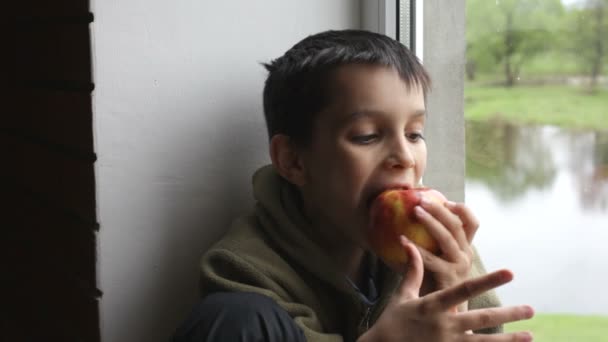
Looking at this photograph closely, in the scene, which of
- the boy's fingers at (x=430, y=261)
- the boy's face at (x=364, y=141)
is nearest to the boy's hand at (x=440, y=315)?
the boy's fingers at (x=430, y=261)

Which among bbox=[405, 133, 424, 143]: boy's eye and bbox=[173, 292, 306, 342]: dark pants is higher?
bbox=[405, 133, 424, 143]: boy's eye

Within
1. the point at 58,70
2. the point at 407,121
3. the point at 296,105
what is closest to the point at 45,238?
the point at 58,70

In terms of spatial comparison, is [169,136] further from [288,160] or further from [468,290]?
[468,290]

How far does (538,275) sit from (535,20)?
0.42m

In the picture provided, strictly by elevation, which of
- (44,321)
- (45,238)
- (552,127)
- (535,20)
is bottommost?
(44,321)

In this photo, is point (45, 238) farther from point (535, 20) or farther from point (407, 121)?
point (535, 20)

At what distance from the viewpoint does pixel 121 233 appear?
131 centimetres

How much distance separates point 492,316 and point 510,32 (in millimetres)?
554

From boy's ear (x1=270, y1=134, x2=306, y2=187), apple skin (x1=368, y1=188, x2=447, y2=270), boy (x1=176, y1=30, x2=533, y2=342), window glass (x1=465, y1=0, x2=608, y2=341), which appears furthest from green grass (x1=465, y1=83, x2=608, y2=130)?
boy's ear (x1=270, y1=134, x2=306, y2=187)

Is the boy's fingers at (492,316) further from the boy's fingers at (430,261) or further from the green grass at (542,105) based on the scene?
the green grass at (542,105)

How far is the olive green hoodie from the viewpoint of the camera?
3.88 ft

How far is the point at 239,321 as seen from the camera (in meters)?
1.07

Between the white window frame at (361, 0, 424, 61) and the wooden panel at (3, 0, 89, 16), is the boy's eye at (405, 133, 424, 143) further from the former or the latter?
the wooden panel at (3, 0, 89, 16)

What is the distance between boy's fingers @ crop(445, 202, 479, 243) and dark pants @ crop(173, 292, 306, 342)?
0.93ft
